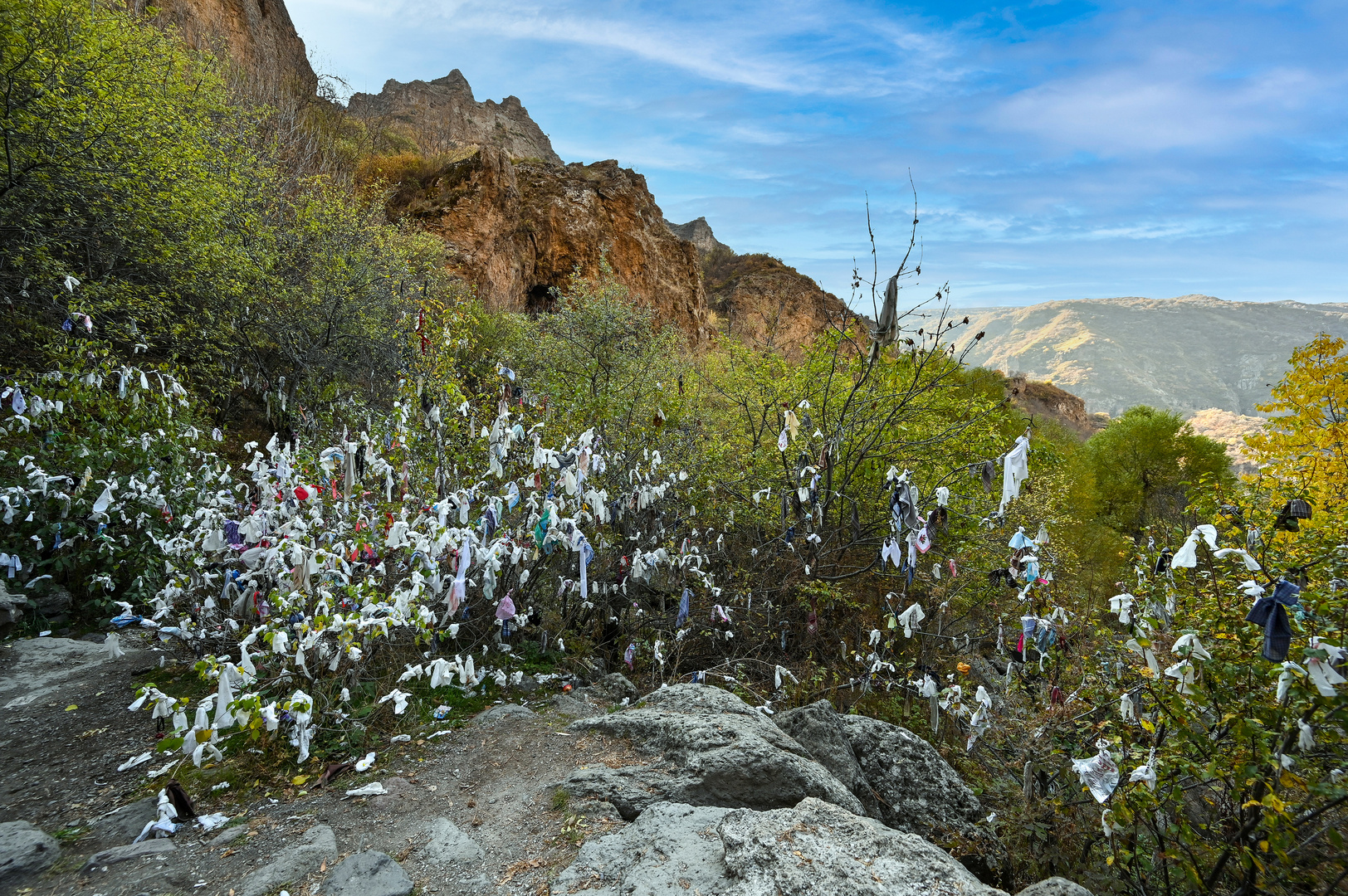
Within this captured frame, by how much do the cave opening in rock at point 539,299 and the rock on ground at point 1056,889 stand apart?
30.3 m

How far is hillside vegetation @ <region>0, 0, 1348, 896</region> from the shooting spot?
3176 millimetres

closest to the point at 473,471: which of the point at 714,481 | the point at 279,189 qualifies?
the point at 714,481

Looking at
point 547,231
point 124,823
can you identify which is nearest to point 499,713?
point 124,823

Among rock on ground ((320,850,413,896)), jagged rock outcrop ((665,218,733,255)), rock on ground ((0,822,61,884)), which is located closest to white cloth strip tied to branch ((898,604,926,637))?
rock on ground ((320,850,413,896))

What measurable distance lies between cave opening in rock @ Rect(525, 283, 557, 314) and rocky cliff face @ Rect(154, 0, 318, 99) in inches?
478

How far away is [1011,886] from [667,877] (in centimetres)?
294

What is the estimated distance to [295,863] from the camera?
3.12 meters

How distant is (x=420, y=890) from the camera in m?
3.00

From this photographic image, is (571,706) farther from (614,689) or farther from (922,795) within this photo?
(922,795)

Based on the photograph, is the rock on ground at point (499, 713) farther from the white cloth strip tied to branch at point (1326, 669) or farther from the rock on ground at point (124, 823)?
the white cloth strip tied to branch at point (1326, 669)

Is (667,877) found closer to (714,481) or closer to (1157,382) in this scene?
(714,481)

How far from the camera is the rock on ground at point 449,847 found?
3238 mm

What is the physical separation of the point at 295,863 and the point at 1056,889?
3.77 metres

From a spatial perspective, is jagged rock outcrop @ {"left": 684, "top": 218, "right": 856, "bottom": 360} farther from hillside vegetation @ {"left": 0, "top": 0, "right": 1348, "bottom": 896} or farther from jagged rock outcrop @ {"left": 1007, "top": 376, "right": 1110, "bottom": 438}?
hillside vegetation @ {"left": 0, "top": 0, "right": 1348, "bottom": 896}
